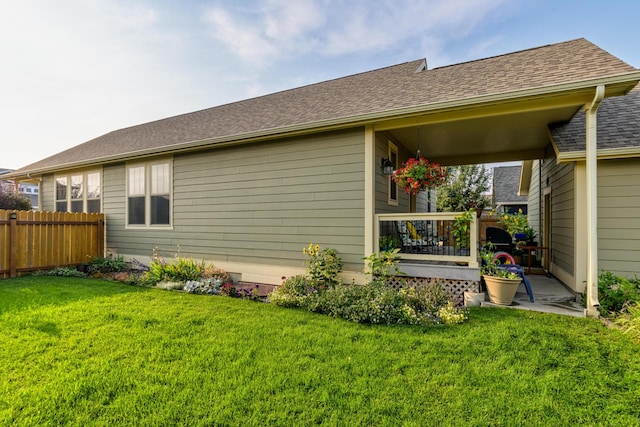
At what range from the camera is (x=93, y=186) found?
9.07m

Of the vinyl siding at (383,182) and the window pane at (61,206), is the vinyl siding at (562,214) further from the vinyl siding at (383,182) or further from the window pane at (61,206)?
the window pane at (61,206)

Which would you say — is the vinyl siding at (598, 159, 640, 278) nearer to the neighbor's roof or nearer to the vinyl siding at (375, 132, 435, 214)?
the neighbor's roof

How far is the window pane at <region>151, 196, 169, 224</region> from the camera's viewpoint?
7668 mm

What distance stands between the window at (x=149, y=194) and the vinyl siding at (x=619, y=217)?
8.56 metres

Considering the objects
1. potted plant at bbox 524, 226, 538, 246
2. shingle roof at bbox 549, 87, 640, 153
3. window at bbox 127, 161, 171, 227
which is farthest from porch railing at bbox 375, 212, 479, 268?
window at bbox 127, 161, 171, 227

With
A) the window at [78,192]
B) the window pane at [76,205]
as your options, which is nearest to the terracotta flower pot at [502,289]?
the window at [78,192]

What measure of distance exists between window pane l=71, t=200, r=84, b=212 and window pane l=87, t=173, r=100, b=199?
49 cm

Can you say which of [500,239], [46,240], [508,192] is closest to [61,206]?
[46,240]

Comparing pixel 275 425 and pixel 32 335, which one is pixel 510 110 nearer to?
pixel 275 425

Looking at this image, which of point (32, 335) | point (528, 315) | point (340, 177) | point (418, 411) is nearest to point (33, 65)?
point (32, 335)

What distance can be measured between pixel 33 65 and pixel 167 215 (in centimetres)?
548

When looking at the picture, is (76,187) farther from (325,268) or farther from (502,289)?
(502,289)

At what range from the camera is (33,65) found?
320 inches

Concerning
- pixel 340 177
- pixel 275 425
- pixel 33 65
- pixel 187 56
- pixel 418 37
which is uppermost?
pixel 418 37
